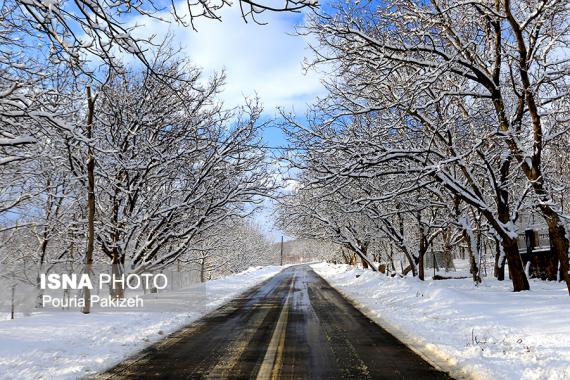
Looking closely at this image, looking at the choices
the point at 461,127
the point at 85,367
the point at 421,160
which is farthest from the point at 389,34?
the point at 85,367

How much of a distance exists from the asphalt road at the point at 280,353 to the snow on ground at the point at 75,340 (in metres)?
0.47

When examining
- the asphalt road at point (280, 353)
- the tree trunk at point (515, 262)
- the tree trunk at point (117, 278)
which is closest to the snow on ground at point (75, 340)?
the asphalt road at point (280, 353)

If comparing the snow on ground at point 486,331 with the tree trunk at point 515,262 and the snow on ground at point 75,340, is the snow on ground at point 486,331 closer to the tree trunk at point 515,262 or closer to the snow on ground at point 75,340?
the tree trunk at point 515,262

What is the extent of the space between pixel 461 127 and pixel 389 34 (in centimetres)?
671

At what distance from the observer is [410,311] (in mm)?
13422

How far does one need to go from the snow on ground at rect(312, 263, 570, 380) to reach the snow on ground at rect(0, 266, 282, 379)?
545 cm

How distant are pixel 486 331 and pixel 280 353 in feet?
13.7

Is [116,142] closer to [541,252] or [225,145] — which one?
[225,145]

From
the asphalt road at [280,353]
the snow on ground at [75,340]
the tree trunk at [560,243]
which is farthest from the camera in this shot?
the tree trunk at [560,243]

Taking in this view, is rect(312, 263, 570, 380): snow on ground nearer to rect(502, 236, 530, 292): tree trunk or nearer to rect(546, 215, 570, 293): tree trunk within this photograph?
rect(502, 236, 530, 292): tree trunk

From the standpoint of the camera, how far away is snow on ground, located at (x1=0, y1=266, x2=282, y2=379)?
22.6 feet

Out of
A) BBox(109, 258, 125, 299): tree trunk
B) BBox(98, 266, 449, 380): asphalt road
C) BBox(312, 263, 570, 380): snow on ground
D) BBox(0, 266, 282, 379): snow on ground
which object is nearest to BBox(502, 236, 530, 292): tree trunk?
BBox(312, 263, 570, 380): snow on ground

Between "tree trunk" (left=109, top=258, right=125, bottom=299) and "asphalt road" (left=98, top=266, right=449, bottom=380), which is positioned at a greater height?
"tree trunk" (left=109, top=258, right=125, bottom=299)

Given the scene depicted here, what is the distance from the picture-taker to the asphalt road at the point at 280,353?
661 cm
